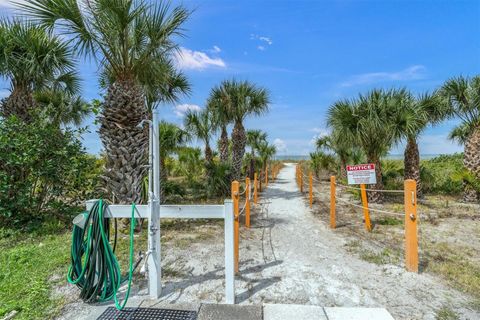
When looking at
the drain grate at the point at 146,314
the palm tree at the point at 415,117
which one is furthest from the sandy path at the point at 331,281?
the palm tree at the point at 415,117

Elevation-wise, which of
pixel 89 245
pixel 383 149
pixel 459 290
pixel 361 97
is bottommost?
pixel 459 290

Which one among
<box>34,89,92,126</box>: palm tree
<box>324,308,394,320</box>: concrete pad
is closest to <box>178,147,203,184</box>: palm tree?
<box>34,89,92,126</box>: palm tree

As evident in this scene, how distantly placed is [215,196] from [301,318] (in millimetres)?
7347

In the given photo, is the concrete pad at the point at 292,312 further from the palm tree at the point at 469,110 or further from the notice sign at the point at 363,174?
the palm tree at the point at 469,110

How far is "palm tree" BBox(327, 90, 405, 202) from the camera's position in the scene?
734cm

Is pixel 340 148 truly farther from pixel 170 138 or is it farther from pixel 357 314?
pixel 357 314

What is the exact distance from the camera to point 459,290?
9.25ft

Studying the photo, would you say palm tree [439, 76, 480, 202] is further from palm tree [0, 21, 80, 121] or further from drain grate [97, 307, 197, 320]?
palm tree [0, 21, 80, 121]

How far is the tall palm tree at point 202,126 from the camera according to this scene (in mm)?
10398

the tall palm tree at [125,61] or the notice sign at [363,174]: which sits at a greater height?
the tall palm tree at [125,61]

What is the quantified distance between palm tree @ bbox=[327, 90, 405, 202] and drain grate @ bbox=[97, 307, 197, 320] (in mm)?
6824

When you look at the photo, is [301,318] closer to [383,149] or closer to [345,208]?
[345,208]

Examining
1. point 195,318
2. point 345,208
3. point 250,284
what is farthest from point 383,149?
point 195,318

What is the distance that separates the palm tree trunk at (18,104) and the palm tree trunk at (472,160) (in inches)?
491
